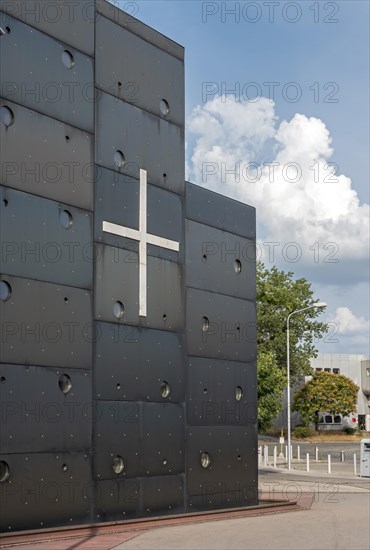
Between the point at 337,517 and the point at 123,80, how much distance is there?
1149cm

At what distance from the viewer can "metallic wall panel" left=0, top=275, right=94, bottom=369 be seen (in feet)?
52.1

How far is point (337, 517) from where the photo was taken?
21359 millimetres

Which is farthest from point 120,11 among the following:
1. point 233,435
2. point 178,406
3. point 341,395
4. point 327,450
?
point 341,395

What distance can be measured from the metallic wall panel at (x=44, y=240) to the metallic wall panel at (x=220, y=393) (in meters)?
4.13

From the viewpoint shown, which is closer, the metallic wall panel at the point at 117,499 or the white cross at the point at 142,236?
the metallic wall panel at the point at 117,499

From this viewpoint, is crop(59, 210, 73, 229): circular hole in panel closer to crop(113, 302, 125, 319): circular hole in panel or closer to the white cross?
the white cross

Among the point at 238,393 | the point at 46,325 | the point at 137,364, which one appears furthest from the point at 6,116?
the point at 238,393

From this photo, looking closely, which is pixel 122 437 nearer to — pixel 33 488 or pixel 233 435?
pixel 33 488

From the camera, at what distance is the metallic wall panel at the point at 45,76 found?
16.5 m

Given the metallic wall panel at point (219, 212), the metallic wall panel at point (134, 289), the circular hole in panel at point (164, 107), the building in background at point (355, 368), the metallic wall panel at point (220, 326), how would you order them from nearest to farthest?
1. the metallic wall panel at point (134, 289)
2. the circular hole in panel at point (164, 107)
3. the metallic wall panel at point (220, 326)
4. the metallic wall panel at point (219, 212)
5. the building in background at point (355, 368)

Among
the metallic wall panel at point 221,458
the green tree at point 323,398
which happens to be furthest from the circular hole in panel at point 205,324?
the green tree at point 323,398

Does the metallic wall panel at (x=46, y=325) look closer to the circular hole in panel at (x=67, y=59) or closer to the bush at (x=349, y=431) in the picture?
the circular hole in panel at (x=67, y=59)

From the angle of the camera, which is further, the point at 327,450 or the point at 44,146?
the point at 327,450

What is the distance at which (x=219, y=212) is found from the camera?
22.2 metres
